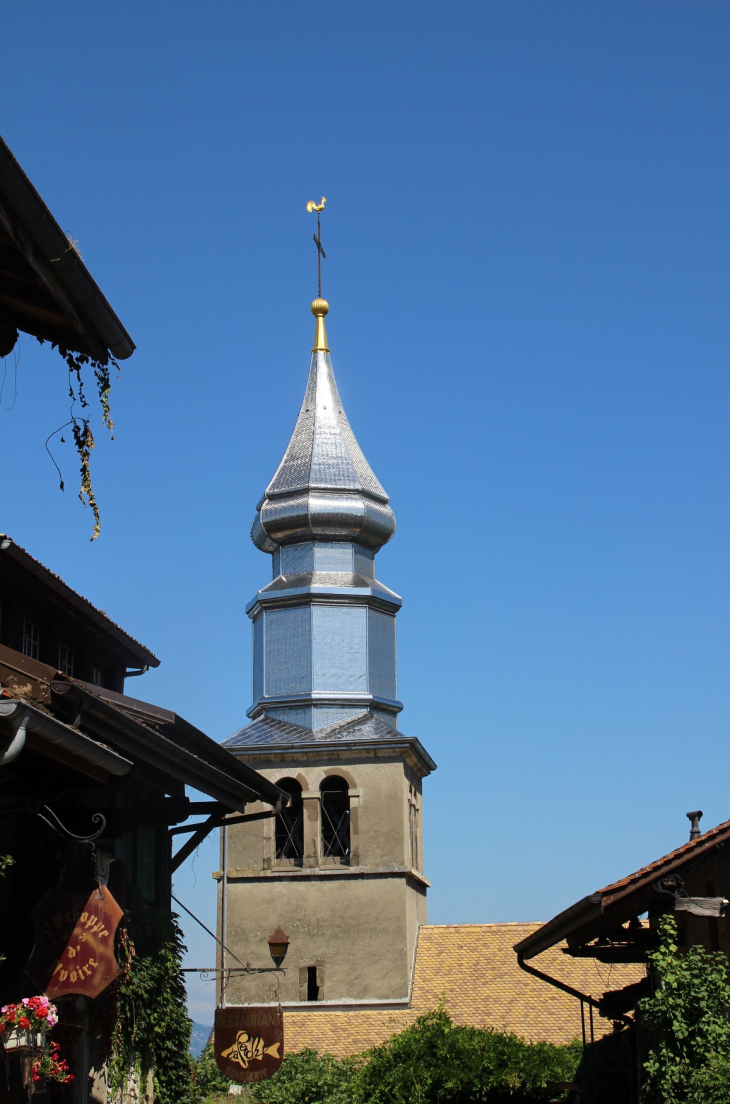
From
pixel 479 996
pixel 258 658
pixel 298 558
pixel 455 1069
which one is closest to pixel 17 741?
pixel 455 1069

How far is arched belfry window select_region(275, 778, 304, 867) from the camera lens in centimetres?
3459

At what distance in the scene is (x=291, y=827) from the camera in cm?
3494

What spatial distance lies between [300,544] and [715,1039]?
990 inches

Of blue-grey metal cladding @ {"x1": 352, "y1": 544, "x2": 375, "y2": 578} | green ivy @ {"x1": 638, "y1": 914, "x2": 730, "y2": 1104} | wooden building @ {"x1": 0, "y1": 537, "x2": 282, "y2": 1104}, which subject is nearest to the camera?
wooden building @ {"x1": 0, "y1": 537, "x2": 282, "y2": 1104}

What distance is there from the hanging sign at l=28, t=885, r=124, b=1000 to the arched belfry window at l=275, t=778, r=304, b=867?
23074mm

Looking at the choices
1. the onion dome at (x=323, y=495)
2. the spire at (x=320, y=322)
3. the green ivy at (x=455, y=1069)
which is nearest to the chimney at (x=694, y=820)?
the green ivy at (x=455, y=1069)

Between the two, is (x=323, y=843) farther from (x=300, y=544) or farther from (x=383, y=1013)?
(x=300, y=544)

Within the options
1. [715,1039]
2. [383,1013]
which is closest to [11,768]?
[715,1039]

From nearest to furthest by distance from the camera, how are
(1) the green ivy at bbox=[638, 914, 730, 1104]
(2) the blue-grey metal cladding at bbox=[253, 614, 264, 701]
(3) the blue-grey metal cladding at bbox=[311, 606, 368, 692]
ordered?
(1) the green ivy at bbox=[638, 914, 730, 1104], (3) the blue-grey metal cladding at bbox=[311, 606, 368, 692], (2) the blue-grey metal cladding at bbox=[253, 614, 264, 701]

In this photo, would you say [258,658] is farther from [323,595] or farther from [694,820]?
[694,820]

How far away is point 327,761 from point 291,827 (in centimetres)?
188

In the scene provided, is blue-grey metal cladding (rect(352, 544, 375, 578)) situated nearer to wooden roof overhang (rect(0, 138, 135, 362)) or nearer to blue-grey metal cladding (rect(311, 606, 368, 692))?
blue-grey metal cladding (rect(311, 606, 368, 692))

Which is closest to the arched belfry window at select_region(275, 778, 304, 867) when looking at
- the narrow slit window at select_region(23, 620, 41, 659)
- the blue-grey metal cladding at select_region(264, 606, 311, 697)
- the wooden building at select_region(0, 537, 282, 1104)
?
the blue-grey metal cladding at select_region(264, 606, 311, 697)

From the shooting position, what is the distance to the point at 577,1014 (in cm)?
3170
